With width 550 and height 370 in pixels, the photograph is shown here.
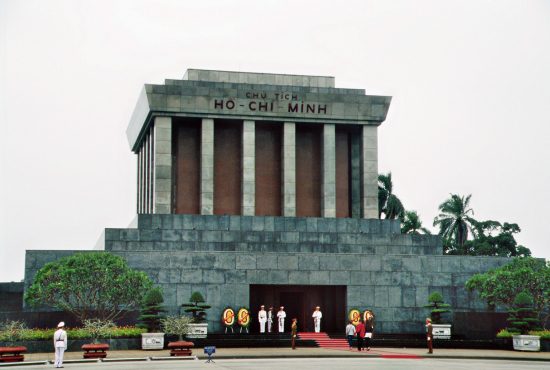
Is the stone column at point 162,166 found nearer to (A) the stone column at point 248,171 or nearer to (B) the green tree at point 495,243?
(A) the stone column at point 248,171

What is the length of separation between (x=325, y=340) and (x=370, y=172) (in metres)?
16.2

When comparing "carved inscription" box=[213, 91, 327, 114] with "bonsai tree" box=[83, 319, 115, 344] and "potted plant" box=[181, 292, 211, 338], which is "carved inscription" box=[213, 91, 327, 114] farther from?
"bonsai tree" box=[83, 319, 115, 344]

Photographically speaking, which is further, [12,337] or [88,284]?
[88,284]

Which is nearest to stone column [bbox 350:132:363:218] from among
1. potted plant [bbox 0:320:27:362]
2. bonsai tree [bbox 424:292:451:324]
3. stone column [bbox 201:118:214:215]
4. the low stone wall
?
stone column [bbox 201:118:214:215]

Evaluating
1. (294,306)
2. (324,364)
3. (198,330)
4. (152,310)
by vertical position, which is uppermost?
(294,306)

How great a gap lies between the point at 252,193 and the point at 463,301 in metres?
15.3

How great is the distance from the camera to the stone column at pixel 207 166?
194ft

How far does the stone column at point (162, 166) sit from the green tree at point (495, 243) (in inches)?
1635

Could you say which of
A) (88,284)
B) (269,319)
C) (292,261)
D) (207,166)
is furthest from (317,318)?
(207,166)

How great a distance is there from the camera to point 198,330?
46.5 m

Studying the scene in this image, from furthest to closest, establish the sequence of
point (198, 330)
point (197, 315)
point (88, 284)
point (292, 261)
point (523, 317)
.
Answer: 1. point (292, 261)
2. point (197, 315)
3. point (523, 317)
4. point (198, 330)
5. point (88, 284)

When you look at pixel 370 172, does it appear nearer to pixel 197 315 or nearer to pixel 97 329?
pixel 197 315

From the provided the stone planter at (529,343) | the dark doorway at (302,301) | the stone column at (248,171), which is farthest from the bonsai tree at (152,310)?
the stone planter at (529,343)

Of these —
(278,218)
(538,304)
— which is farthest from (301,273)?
(538,304)
